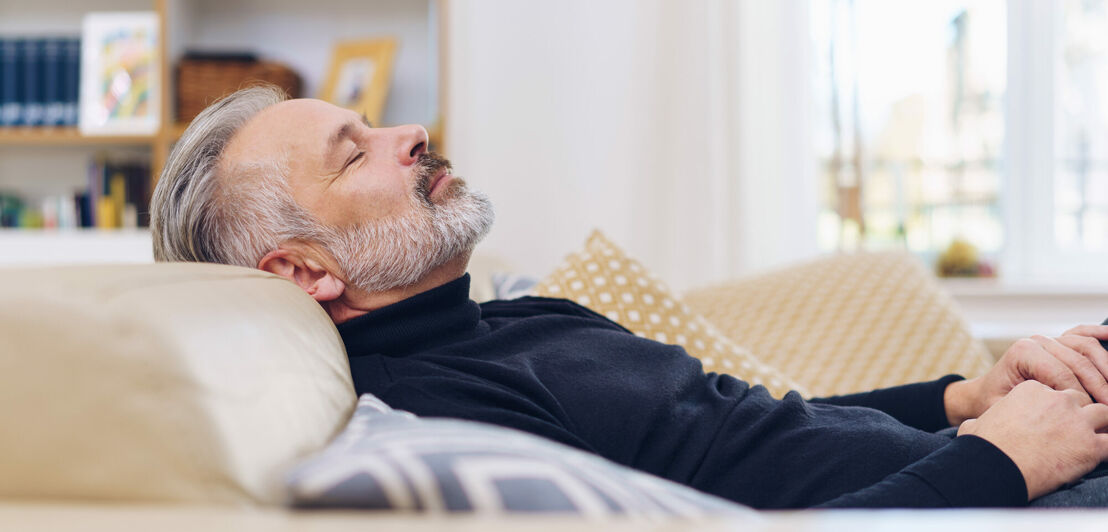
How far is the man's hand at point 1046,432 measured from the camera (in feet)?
2.69

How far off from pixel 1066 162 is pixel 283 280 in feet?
9.99

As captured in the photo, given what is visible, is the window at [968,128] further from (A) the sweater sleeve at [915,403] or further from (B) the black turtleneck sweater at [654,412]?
(B) the black turtleneck sweater at [654,412]

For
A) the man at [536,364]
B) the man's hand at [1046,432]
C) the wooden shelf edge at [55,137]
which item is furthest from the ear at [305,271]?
the wooden shelf edge at [55,137]

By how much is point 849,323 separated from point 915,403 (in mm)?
485

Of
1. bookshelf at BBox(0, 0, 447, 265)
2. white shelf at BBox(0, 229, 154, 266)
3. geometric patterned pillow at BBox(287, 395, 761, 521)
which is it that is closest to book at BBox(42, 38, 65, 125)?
bookshelf at BBox(0, 0, 447, 265)

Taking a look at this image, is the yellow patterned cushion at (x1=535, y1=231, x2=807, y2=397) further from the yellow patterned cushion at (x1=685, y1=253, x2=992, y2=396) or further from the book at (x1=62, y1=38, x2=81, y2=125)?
the book at (x1=62, y1=38, x2=81, y2=125)

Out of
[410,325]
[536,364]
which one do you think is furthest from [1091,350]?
[410,325]

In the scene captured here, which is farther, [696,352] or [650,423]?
[696,352]

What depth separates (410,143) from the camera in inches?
48.4

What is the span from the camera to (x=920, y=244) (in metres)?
3.17

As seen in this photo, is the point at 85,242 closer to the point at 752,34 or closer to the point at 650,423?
the point at 752,34

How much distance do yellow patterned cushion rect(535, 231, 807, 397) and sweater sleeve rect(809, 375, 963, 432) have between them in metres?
0.16

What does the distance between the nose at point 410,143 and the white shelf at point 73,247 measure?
6.33 feet

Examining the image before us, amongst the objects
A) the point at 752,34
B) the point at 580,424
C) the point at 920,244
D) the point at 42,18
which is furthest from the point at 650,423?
the point at 42,18
